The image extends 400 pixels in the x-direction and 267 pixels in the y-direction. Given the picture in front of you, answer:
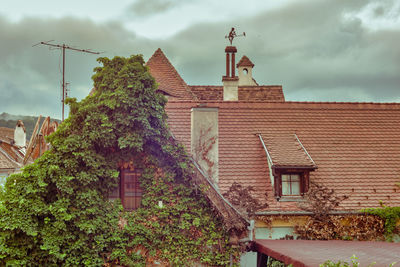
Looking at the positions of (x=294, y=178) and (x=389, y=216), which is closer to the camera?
(x=389, y=216)

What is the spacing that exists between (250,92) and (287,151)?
437 inches

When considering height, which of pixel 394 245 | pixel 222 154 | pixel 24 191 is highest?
pixel 222 154

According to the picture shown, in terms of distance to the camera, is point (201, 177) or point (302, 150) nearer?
point (201, 177)

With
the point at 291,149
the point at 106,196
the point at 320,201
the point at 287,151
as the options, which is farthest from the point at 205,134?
the point at 320,201

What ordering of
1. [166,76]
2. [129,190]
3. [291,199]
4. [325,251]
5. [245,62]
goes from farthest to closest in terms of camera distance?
[245,62] → [166,76] → [291,199] → [129,190] → [325,251]

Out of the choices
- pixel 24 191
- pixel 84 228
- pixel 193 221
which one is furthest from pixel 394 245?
pixel 24 191

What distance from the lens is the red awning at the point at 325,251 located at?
8672 mm

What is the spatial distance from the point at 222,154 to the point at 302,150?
2.77 metres

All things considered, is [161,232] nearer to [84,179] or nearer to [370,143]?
[84,179]

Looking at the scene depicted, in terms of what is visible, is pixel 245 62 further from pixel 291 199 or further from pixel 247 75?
pixel 291 199

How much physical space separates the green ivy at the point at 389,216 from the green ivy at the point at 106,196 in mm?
4871

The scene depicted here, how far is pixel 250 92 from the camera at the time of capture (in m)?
24.4

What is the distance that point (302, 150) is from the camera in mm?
13758

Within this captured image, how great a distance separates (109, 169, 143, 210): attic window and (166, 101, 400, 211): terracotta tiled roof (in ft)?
9.25
